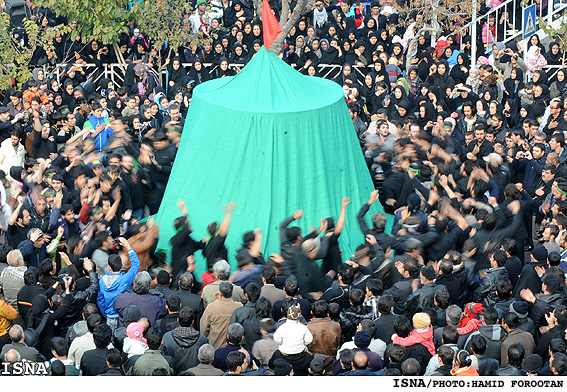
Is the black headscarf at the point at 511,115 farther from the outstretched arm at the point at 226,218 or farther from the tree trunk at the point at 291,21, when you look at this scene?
the outstretched arm at the point at 226,218

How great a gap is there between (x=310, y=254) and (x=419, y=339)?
202cm

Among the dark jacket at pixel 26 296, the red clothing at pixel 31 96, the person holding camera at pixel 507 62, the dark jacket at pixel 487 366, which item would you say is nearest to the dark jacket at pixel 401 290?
the dark jacket at pixel 487 366

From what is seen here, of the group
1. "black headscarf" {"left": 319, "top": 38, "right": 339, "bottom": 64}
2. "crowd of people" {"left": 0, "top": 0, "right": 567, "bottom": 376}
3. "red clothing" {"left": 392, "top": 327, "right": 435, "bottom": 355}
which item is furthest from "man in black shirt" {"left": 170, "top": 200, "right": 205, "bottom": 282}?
"black headscarf" {"left": 319, "top": 38, "right": 339, "bottom": 64}

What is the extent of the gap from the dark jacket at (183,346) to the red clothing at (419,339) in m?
1.84

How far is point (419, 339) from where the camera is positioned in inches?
339

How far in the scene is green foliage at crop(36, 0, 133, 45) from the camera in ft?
57.3

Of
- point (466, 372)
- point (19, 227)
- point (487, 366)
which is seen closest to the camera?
point (466, 372)

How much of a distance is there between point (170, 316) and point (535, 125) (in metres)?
7.21

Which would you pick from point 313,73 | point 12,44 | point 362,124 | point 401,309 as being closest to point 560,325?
point 401,309

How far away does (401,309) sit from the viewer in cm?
935

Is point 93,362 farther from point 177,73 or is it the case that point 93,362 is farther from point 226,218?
point 177,73

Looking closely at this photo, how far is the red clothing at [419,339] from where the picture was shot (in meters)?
8.60

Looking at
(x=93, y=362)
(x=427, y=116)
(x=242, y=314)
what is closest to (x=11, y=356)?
(x=93, y=362)

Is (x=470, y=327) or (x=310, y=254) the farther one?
(x=310, y=254)
